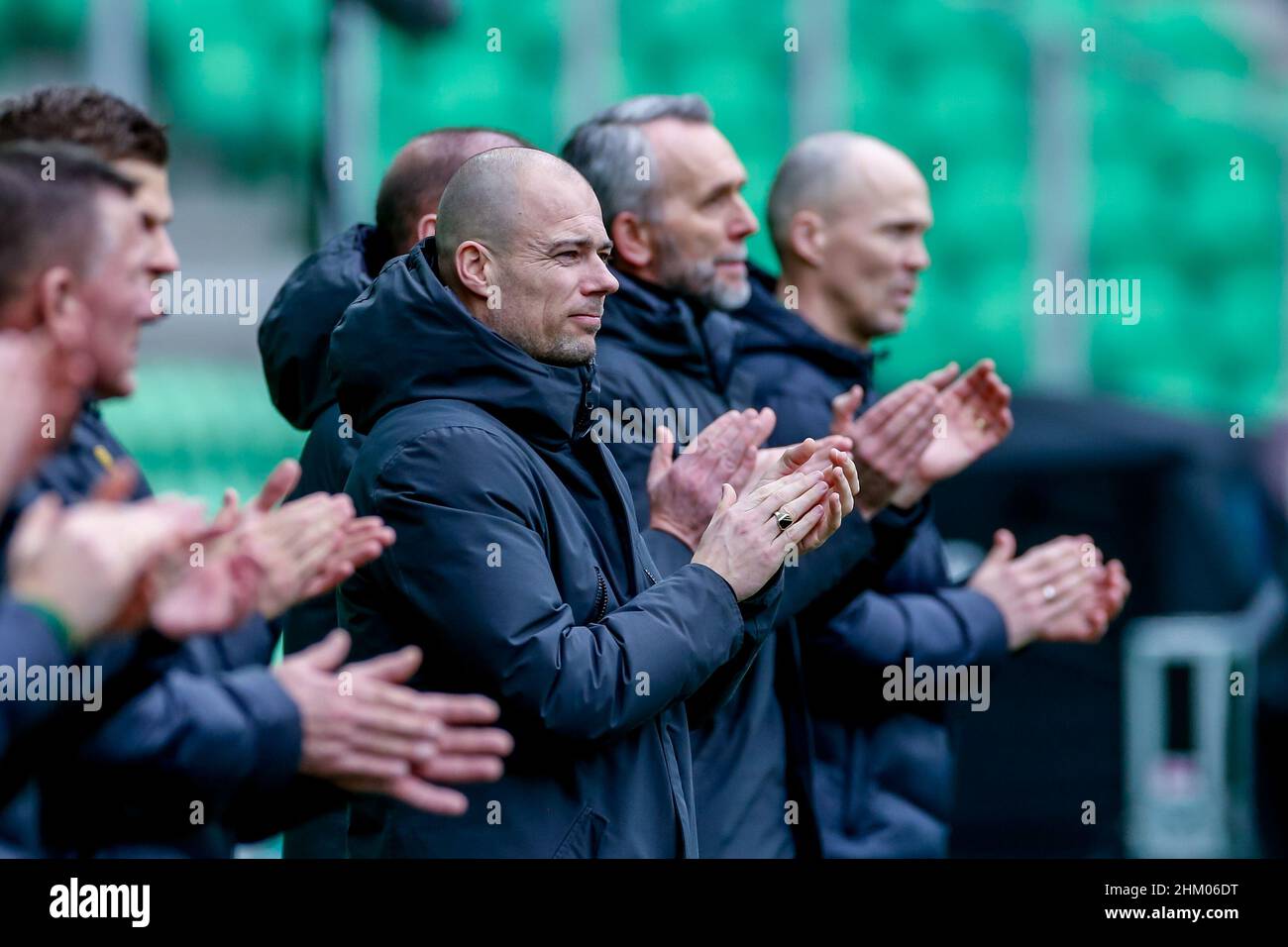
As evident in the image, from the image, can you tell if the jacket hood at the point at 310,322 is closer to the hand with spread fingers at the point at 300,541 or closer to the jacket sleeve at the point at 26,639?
the hand with spread fingers at the point at 300,541

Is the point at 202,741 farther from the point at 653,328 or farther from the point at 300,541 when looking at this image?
the point at 653,328

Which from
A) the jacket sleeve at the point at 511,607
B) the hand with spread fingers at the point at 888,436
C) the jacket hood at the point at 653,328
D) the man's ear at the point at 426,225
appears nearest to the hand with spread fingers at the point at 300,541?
the jacket sleeve at the point at 511,607

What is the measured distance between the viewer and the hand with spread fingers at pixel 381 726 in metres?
1.96

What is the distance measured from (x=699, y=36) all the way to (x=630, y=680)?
164 inches

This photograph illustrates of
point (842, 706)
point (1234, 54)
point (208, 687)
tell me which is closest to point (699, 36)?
point (1234, 54)

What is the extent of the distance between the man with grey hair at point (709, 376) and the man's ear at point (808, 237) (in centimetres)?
24

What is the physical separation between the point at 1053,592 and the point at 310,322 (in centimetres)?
129

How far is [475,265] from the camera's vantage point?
7.53 feet

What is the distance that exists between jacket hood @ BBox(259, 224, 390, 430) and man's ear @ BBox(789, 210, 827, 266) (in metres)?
0.78

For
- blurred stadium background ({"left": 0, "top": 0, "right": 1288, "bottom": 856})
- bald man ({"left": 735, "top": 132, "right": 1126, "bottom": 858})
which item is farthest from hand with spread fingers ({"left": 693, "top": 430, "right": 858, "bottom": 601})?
blurred stadium background ({"left": 0, "top": 0, "right": 1288, "bottom": 856})

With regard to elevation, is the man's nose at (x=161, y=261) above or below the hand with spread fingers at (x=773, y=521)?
above

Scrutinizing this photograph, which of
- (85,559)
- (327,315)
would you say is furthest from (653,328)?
(85,559)

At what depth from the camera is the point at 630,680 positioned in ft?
6.86

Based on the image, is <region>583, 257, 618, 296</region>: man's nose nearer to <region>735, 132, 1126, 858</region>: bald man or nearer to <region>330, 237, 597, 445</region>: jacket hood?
<region>330, 237, 597, 445</region>: jacket hood
